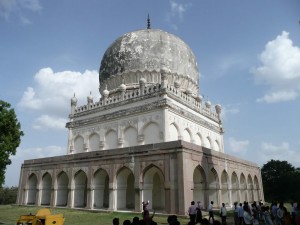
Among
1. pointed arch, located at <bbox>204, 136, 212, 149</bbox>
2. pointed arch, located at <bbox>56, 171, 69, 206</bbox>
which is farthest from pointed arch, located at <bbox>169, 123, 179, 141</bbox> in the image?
pointed arch, located at <bbox>56, 171, 69, 206</bbox>

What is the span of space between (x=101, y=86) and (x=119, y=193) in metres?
10.1

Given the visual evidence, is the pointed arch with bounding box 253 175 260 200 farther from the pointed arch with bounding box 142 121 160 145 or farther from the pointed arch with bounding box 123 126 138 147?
the pointed arch with bounding box 123 126 138 147

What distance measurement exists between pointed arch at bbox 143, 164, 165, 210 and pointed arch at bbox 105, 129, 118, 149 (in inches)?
152

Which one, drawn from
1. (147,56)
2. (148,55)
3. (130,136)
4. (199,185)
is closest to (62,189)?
(130,136)

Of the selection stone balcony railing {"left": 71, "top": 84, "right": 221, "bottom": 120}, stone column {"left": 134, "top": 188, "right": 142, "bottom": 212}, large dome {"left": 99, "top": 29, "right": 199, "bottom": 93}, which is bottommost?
stone column {"left": 134, "top": 188, "right": 142, "bottom": 212}

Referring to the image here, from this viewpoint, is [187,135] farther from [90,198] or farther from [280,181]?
[280,181]

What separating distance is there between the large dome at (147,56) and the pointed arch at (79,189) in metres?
7.42

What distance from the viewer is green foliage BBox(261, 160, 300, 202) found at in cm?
2897

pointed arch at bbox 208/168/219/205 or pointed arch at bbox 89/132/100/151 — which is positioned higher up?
pointed arch at bbox 89/132/100/151

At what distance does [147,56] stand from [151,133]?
634 cm

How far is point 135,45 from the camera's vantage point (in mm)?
21547

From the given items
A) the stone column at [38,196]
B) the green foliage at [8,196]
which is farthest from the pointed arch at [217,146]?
the green foliage at [8,196]

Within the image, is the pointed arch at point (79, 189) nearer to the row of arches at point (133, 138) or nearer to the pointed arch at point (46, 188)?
the row of arches at point (133, 138)

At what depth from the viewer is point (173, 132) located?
17281 millimetres
